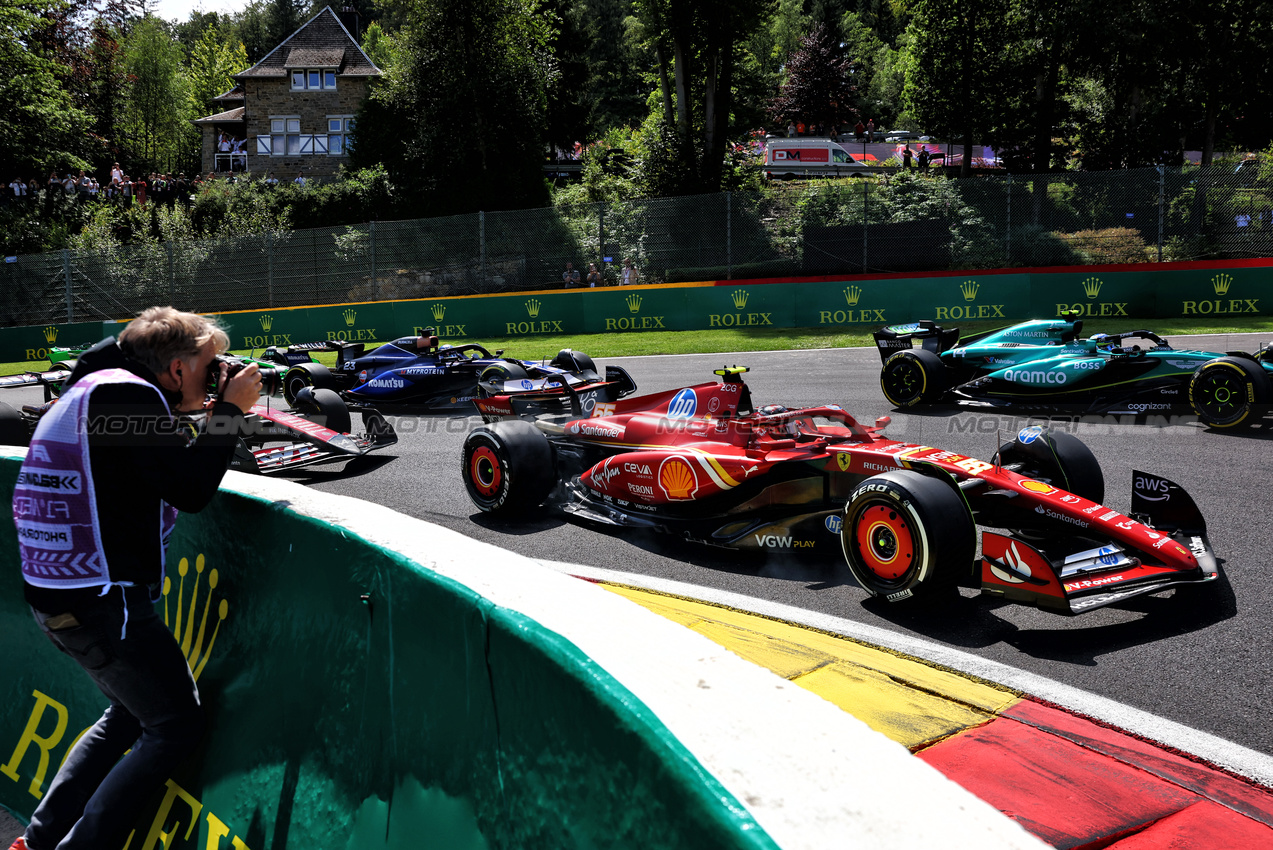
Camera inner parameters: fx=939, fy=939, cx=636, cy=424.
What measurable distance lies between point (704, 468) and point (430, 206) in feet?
102

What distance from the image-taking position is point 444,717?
7.14 feet

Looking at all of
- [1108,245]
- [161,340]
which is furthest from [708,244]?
[161,340]

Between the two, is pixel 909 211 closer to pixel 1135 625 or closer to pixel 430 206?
pixel 1135 625

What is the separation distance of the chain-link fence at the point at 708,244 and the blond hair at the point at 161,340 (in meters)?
19.8

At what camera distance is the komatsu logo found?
10.0 metres

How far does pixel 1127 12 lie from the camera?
26.4 metres

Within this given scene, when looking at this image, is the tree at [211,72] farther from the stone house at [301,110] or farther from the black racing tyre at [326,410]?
the black racing tyre at [326,410]

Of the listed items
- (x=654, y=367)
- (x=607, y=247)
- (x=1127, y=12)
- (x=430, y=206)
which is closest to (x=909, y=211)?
(x=607, y=247)

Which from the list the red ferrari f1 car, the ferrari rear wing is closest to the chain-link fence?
the ferrari rear wing

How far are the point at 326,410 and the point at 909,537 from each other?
21.1ft

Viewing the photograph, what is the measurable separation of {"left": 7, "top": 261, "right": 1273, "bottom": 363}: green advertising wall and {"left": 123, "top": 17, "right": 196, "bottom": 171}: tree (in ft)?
139

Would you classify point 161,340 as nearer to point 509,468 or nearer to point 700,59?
point 509,468

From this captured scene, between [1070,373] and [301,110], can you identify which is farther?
[301,110]

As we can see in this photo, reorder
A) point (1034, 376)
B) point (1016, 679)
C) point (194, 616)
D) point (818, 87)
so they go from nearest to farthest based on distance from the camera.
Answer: point (194, 616)
point (1016, 679)
point (1034, 376)
point (818, 87)
